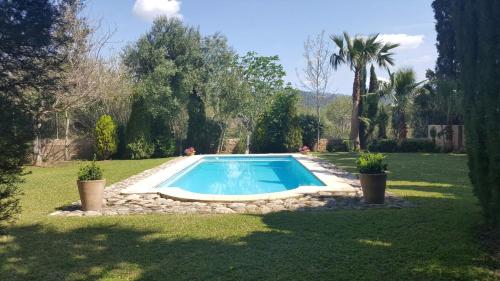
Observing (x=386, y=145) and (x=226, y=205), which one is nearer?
(x=226, y=205)

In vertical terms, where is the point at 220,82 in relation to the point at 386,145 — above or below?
above

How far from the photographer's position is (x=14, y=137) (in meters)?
2.95

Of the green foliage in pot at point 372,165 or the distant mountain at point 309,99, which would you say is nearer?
the green foliage in pot at point 372,165

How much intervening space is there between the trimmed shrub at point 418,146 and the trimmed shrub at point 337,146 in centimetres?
306

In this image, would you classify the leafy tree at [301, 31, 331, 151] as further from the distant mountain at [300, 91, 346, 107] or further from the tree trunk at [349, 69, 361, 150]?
the tree trunk at [349, 69, 361, 150]

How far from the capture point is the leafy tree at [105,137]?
17.4 metres

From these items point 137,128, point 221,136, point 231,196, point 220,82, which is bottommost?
point 231,196

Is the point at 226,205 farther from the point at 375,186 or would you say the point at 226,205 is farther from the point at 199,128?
the point at 199,128

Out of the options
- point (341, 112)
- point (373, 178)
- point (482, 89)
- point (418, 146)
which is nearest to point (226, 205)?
point (373, 178)

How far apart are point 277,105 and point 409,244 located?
16.9m

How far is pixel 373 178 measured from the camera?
264 inches

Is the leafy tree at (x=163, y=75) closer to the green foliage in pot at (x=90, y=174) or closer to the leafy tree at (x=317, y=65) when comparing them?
the leafy tree at (x=317, y=65)

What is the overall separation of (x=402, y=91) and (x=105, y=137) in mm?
15940

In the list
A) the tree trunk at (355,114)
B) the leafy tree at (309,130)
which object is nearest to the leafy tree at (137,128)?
the leafy tree at (309,130)
